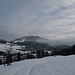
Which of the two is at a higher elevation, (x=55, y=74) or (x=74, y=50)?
(x=74, y=50)

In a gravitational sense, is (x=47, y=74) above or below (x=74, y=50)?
below

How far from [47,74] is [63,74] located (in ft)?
6.06

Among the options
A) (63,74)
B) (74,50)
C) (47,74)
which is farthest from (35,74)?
(74,50)

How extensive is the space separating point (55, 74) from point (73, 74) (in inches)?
68.4

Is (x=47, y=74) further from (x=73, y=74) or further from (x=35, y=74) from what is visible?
→ (x=73, y=74)

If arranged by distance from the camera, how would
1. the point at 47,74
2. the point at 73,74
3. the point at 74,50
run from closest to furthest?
the point at 73,74, the point at 47,74, the point at 74,50

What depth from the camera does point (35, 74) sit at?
A: 18625mm

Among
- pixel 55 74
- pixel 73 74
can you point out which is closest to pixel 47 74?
pixel 55 74

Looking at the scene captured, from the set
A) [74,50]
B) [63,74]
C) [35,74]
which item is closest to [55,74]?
[63,74]

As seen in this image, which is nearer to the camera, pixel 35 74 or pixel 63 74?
pixel 63 74

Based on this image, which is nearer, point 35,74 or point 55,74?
point 55,74

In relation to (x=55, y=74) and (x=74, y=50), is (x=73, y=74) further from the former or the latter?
(x=74, y=50)

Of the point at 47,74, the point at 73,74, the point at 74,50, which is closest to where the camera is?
the point at 73,74

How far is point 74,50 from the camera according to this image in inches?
3519
